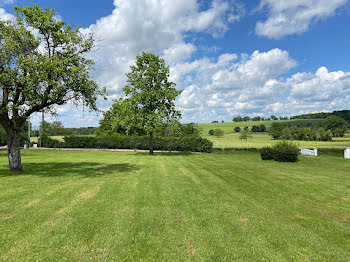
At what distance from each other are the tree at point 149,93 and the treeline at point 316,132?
63.7 metres

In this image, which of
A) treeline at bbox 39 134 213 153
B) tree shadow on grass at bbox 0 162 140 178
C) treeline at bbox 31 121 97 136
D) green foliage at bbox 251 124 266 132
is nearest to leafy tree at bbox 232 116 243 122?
green foliage at bbox 251 124 266 132

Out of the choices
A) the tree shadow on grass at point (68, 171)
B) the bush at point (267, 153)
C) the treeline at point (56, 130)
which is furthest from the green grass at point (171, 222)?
the treeline at point (56, 130)

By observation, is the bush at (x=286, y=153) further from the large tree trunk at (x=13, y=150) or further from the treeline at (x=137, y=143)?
the large tree trunk at (x=13, y=150)

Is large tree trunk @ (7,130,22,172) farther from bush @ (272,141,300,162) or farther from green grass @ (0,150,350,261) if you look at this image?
bush @ (272,141,300,162)

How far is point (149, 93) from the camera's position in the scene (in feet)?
82.1

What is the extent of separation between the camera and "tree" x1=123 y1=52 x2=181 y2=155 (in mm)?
25031

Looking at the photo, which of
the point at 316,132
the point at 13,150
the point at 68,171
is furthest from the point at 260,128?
the point at 13,150

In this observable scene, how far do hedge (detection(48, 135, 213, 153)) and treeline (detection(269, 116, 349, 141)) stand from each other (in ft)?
181

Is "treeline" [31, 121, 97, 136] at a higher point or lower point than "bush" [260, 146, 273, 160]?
higher

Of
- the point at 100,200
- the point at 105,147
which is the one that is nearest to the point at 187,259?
the point at 100,200

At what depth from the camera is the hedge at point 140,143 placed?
32.8 metres

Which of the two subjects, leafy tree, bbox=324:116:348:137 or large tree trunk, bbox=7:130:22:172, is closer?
large tree trunk, bbox=7:130:22:172

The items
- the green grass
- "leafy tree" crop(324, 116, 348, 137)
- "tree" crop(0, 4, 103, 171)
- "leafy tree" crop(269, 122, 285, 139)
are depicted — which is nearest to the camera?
the green grass

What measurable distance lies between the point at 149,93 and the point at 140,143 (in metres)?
13.4
